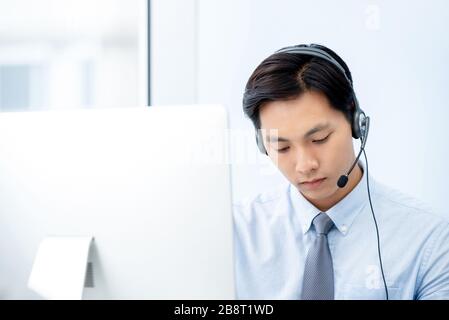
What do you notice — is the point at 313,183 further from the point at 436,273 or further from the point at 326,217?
the point at 436,273

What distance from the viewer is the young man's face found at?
987 mm

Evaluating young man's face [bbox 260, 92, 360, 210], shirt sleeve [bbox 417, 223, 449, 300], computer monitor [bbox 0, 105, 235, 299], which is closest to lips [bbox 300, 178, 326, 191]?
young man's face [bbox 260, 92, 360, 210]

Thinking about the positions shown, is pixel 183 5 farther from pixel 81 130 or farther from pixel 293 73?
pixel 81 130

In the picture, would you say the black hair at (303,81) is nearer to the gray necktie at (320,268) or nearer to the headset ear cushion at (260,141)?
the headset ear cushion at (260,141)

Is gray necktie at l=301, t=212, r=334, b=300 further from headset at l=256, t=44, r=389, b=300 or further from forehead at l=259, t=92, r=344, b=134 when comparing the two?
forehead at l=259, t=92, r=344, b=134

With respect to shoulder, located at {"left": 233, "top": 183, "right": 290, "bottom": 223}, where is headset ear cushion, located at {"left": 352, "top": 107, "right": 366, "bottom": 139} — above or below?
above

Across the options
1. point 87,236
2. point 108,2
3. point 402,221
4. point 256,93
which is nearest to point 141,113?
point 87,236

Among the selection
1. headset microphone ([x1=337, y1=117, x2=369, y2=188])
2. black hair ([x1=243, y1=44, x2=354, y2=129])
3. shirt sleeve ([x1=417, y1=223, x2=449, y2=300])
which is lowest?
shirt sleeve ([x1=417, y1=223, x2=449, y2=300])

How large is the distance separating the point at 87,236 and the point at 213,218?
20cm

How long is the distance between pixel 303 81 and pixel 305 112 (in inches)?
2.5

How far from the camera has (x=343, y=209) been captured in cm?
103

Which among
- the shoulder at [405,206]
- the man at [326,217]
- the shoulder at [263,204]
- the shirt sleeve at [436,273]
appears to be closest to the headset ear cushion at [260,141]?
the man at [326,217]

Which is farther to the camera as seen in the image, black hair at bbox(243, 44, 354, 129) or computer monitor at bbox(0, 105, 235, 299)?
black hair at bbox(243, 44, 354, 129)

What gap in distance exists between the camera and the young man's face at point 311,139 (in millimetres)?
987
